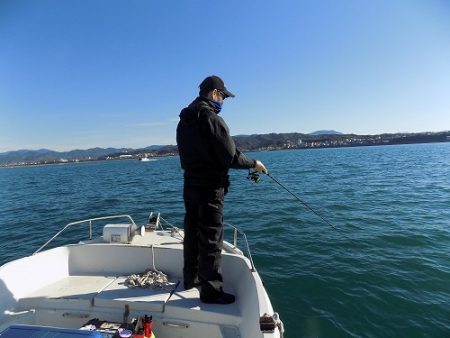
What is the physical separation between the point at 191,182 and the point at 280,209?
11.0 meters

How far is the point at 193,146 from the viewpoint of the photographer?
11.1ft

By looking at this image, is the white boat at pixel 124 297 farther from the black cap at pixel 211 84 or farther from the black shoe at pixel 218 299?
the black cap at pixel 211 84

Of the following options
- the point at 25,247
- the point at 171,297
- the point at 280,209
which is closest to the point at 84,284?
the point at 171,297

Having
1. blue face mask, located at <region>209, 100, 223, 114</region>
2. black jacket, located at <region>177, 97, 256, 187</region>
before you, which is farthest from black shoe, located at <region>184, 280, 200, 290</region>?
blue face mask, located at <region>209, 100, 223, 114</region>

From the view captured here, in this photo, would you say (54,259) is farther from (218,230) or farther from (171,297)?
(218,230)

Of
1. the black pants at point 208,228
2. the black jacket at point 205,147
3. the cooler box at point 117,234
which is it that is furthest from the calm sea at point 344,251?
the black jacket at point 205,147

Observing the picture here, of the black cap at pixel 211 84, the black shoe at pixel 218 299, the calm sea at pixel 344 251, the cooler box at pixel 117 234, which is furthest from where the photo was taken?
the calm sea at pixel 344 251

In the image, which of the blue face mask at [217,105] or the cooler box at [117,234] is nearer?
the blue face mask at [217,105]

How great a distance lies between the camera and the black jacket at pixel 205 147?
10.7 feet

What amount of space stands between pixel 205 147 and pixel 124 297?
7.00 ft

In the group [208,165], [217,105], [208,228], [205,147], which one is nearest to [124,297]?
[208,228]

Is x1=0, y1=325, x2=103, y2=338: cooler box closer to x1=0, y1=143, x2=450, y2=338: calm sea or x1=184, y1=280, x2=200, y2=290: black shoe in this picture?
x1=184, y1=280, x2=200, y2=290: black shoe

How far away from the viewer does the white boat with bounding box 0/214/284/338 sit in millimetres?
3379

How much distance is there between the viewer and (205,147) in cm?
333
